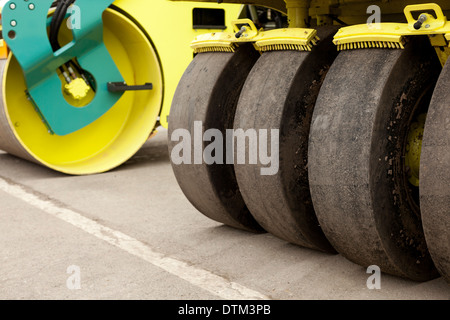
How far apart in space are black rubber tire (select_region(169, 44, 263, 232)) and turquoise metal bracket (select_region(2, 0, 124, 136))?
1.82 metres

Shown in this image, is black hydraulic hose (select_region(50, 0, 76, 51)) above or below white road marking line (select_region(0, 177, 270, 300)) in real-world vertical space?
above

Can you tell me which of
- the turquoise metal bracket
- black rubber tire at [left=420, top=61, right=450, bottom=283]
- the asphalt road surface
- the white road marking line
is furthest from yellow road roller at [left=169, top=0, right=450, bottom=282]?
the turquoise metal bracket

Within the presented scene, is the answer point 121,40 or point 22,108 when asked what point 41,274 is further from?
point 121,40

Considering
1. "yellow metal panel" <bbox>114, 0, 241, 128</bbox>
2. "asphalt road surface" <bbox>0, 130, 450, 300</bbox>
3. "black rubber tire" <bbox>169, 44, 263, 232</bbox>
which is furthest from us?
"yellow metal panel" <bbox>114, 0, 241, 128</bbox>

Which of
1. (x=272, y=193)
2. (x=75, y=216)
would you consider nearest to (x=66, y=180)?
(x=75, y=216)

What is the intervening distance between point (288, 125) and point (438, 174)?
26.9 inches

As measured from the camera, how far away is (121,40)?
512 cm

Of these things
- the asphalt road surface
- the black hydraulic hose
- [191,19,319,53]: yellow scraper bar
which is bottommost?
the asphalt road surface

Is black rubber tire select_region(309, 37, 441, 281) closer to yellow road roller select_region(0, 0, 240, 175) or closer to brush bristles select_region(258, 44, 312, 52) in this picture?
brush bristles select_region(258, 44, 312, 52)

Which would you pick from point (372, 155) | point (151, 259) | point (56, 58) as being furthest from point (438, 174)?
point (56, 58)

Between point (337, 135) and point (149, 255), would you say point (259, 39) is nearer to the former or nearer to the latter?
point (337, 135)

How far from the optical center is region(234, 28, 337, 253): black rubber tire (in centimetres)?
243

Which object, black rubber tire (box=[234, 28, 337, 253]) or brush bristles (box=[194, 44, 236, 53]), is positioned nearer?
black rubber tire (box=[234, 28, 337, 253])

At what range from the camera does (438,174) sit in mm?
1919
